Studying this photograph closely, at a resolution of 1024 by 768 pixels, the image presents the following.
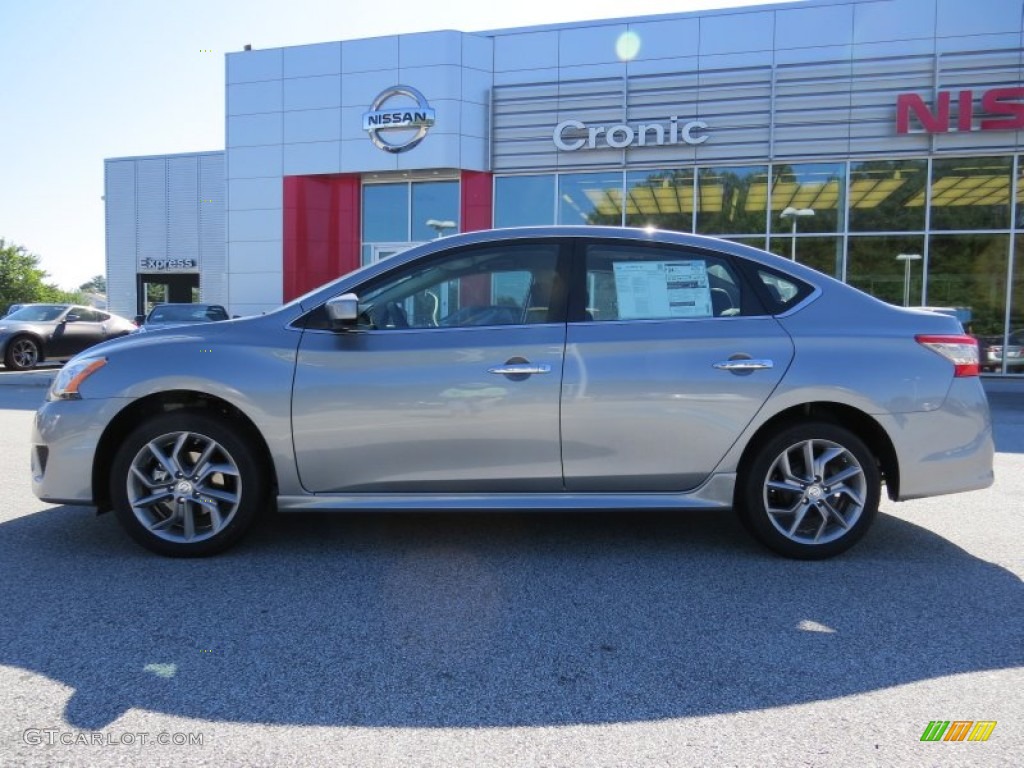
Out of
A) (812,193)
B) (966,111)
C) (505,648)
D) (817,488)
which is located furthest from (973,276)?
(505,648)

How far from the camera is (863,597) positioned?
3381mm

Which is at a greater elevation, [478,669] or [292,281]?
[292,281]

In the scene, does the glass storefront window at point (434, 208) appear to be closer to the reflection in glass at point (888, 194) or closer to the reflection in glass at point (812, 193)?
the reflection in glass at point (812, 193)

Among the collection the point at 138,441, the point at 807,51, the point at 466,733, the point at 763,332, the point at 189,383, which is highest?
the point at 807,51

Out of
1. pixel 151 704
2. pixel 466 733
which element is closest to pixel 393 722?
pixel 466 733

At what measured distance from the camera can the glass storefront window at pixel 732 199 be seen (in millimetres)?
15461

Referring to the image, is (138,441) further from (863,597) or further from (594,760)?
(863,597)

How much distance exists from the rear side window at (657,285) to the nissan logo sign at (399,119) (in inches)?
534

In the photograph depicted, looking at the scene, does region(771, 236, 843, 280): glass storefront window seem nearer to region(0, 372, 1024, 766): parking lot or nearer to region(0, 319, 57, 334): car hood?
region(0, 372, 1024, 766): parking lot

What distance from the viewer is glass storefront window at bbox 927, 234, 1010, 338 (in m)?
14.7

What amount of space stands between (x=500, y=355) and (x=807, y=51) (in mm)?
14039

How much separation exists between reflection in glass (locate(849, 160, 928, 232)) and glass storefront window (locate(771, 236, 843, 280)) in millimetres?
599

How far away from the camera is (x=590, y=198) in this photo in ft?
53.5

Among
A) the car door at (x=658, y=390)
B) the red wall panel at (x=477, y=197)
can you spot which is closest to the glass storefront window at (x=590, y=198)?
the red wall panel at (x=477, y=197)
